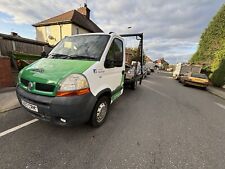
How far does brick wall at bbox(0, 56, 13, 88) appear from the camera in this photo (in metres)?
5.78

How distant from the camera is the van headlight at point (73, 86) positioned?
8.35 feet

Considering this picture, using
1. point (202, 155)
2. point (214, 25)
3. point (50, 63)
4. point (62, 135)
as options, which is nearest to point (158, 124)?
point (202, 155)

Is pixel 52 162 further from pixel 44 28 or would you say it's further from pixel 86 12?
pixel 86 12

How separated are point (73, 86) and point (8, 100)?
139 inches

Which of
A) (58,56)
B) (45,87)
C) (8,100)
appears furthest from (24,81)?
(8,100)

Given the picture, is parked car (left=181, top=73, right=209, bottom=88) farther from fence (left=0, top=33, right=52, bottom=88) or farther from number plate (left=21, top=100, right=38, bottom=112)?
number plate (left=21, top=100, right=38, bottom=112)

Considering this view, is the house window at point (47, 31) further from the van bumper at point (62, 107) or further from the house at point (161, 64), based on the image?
the house at point (161, 64)

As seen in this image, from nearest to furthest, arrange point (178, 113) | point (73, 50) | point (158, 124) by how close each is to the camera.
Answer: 1. point (73, 50)
2. point (158, 124)
3. point (178, 113)

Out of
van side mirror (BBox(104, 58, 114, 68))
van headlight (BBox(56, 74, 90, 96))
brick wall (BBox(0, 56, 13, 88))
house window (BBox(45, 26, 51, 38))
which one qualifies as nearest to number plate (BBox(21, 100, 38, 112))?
van headlight (BBox(56, 74, 90, 96))

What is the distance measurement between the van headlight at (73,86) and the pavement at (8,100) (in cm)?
271

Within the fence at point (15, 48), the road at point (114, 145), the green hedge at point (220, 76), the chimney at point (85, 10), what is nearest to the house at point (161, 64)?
the chimney at point (85, 10)

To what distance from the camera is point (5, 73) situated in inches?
234

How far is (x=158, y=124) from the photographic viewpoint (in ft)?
13.5

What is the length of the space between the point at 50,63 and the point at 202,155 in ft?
12.2
